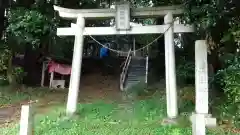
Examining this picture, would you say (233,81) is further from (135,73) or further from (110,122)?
(135,73)

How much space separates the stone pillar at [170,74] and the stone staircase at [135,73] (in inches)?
261

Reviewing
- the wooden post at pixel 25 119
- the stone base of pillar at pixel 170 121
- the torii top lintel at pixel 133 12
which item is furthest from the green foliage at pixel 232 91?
the wooden post at pixel 25 119

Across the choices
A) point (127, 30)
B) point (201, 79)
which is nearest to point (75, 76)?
point (127, 30)

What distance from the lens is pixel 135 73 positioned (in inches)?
712

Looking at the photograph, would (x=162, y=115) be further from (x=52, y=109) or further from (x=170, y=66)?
(x=52, y=109)

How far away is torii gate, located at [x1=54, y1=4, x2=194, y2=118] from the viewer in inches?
363

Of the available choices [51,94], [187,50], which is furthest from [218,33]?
[51,94]

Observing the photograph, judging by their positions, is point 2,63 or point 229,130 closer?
point 229,130

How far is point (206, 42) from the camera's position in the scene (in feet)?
29.8

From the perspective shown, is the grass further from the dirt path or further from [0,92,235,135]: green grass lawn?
[0,92,235,135]: green grass lawn

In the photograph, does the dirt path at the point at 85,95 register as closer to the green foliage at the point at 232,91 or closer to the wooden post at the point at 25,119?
the wooden post at the point at 25,119

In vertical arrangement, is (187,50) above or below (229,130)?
above

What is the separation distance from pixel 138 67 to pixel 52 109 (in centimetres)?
883

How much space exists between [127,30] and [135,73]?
860 cm
